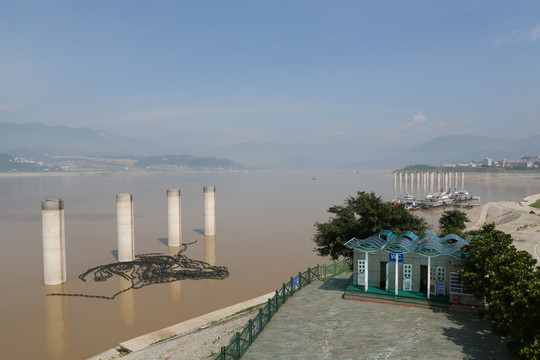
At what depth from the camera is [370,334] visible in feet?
49.0

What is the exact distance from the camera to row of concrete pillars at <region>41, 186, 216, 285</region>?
29938 millimetres

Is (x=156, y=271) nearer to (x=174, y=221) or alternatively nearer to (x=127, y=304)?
(x=127, y=304)

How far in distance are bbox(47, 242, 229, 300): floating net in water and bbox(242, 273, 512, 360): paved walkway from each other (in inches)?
650

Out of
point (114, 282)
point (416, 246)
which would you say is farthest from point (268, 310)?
point (114, 282)

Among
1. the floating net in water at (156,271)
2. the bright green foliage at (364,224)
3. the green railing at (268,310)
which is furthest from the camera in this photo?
the floating net in water at (156,271)

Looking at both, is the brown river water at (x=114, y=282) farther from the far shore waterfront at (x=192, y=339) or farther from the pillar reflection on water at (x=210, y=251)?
the far shore waterfront at (x=192, y=339)

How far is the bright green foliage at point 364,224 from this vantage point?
26000mm

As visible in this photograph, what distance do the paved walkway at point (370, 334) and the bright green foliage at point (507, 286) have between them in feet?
3.93

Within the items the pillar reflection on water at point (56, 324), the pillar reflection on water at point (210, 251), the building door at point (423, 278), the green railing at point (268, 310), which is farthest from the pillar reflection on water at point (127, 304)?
the building door at point (423, 278)

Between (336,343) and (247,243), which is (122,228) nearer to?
(247,243)

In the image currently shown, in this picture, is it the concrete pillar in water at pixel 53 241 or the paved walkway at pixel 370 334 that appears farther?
the concrete pillar in water at pixel 53 241

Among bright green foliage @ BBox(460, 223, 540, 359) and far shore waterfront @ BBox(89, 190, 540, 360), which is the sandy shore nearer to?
bright green foliage @ BBox(460, 223, 540, 359)

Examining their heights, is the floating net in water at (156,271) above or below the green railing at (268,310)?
below

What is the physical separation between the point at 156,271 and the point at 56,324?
9749 millimetres
